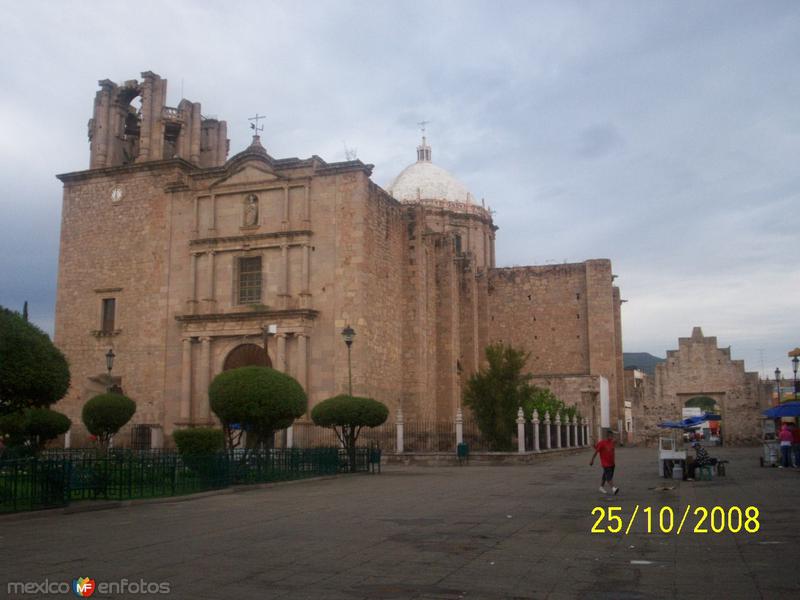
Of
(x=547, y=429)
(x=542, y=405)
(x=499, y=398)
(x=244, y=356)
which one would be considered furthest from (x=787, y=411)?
(x=244, y=356)

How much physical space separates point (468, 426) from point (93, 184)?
18631mm

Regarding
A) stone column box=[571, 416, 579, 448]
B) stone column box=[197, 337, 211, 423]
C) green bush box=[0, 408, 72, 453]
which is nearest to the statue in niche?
stone column box=[197, 337, 211, 423]

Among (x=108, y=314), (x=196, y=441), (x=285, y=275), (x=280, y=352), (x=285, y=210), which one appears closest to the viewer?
(x=196, y=441)

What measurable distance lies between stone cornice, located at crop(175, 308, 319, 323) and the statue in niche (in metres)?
3.57

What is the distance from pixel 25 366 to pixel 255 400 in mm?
5593

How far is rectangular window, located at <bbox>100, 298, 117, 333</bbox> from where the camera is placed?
32719 millimetres

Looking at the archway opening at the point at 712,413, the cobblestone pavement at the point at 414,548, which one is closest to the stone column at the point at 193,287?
the cobblestone pavement at the point at 414,548

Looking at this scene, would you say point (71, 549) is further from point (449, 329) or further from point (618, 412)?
point (618, 412)

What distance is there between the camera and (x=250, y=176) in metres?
30.9

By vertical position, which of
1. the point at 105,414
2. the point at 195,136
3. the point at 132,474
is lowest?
the point at 132,474

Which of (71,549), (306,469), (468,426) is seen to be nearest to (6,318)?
(71,549)

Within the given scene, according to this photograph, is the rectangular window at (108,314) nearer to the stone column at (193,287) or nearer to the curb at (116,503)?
the stone column at (193,287)

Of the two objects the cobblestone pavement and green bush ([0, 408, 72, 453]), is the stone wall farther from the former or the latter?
green bush ([0, 408, 72, 453])

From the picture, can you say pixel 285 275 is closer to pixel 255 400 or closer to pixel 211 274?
pixel 211 274
